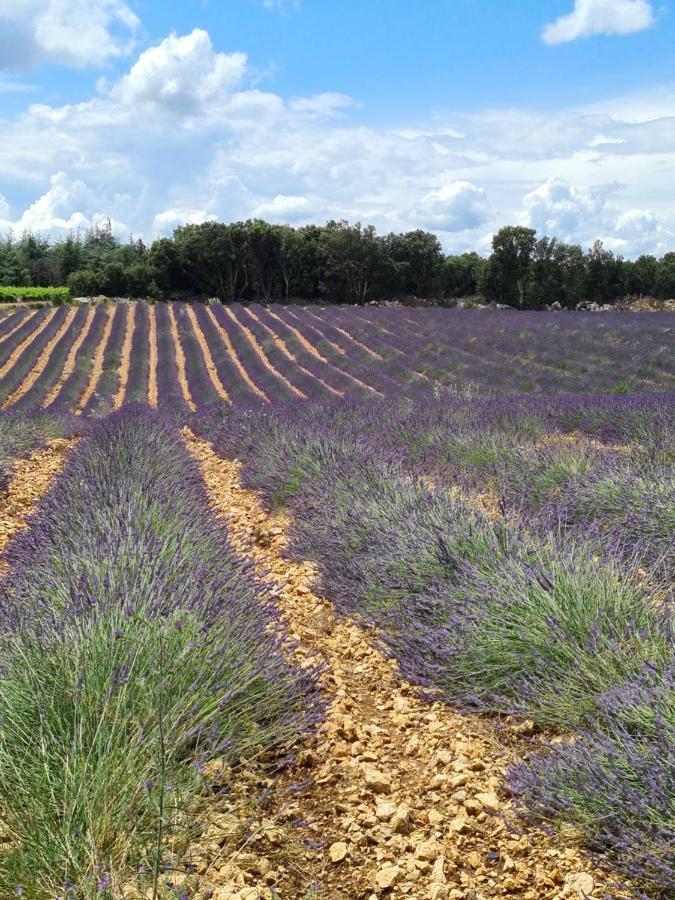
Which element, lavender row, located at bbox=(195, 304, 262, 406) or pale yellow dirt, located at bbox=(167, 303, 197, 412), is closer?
lavender row, located at bbox=(195, 304, 262, 406)

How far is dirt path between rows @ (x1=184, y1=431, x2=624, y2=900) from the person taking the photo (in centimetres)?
189

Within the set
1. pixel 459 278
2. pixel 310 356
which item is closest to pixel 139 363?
pixel 310 356

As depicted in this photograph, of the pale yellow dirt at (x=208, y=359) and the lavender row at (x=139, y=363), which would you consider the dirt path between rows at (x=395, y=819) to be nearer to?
the pale yellow dirt at (x=208, y=359)

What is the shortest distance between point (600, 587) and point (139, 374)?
70.7ft

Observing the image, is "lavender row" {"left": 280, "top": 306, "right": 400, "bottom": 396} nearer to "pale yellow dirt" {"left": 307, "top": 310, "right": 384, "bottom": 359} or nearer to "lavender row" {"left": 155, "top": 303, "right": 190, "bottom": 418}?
"pale yellow dirt" {"left": 307, "top": 310, "right": 384, "bottom": 359}

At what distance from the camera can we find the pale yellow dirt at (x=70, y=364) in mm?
19972

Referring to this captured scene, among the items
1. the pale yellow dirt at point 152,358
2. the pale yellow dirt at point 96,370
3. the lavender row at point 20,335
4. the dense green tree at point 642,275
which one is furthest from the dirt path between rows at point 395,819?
the dense green tree at point 642,275

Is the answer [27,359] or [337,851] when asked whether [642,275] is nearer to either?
[27,359]

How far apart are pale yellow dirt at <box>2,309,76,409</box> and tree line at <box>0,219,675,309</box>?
16.4m

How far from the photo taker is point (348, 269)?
47.8 metres

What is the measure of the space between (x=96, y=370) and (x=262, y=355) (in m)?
5.85

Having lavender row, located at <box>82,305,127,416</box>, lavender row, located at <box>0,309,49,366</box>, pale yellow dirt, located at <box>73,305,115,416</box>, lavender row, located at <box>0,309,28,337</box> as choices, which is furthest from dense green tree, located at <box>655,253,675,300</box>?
lavender row, located at <box>0,309,28,337</box>

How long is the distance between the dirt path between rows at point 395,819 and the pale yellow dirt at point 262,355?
1418 centimetres

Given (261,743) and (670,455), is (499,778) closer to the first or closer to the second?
(261,743)
